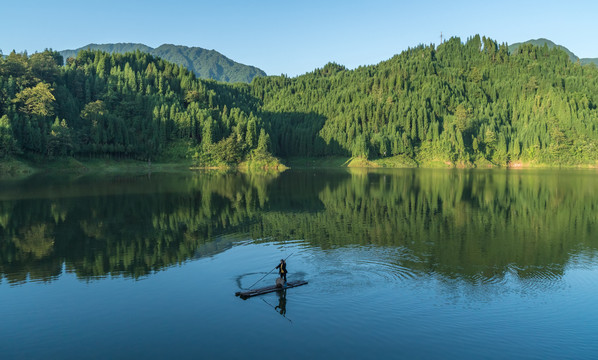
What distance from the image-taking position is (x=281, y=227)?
49.3 meters

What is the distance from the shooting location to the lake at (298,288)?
67.1ft

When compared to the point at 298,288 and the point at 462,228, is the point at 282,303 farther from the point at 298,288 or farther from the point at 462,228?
the point at 462,228

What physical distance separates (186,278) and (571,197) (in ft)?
253

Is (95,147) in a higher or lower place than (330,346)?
higher

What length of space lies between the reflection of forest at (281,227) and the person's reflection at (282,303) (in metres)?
11.4

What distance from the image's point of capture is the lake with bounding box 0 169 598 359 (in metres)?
20.4

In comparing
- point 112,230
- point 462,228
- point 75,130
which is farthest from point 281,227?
point 75,130

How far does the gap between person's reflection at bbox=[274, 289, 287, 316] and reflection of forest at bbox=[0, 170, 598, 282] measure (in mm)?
11428

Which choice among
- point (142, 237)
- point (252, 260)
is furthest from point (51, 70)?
point (252, 260)

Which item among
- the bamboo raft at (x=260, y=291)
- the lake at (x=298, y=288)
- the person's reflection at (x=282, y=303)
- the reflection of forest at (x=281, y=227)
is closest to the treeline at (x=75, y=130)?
the reflection of forest at (x=281, y=227)

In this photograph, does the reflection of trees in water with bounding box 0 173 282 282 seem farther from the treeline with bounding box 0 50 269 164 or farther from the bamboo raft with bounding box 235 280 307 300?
the treeline with bounding box 0 50 269 164

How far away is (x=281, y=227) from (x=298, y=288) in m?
21.4

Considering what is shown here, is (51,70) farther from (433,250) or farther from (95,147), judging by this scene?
(433,250)

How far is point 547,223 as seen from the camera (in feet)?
173
